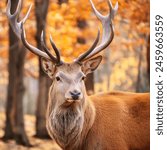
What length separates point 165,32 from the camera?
646 centimetres

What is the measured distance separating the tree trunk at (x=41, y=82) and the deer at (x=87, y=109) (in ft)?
13.5

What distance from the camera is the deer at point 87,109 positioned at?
22.1 feet

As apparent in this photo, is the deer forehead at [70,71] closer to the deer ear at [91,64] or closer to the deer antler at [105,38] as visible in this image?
the deer antler at [105,38]

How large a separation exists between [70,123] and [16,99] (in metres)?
5.20

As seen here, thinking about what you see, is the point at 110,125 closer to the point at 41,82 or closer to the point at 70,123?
the point at 70,123

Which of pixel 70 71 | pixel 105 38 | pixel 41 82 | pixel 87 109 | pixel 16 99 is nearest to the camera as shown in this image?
pixel 70 71

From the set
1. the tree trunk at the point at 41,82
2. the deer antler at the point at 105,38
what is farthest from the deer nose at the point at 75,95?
the tree trunk at the point at 41,82

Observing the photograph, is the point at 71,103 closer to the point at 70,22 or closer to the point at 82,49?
the point at 82,49

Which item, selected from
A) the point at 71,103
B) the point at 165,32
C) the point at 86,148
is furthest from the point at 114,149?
the point at 165,32

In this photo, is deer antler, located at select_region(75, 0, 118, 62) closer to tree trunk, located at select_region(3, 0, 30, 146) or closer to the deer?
the deer

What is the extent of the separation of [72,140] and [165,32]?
186 centimetres

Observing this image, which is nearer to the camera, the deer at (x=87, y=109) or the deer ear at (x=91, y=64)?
the deer at (x=87, y=109)

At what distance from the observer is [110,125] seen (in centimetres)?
712

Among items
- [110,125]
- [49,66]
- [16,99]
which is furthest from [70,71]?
[16,99]
